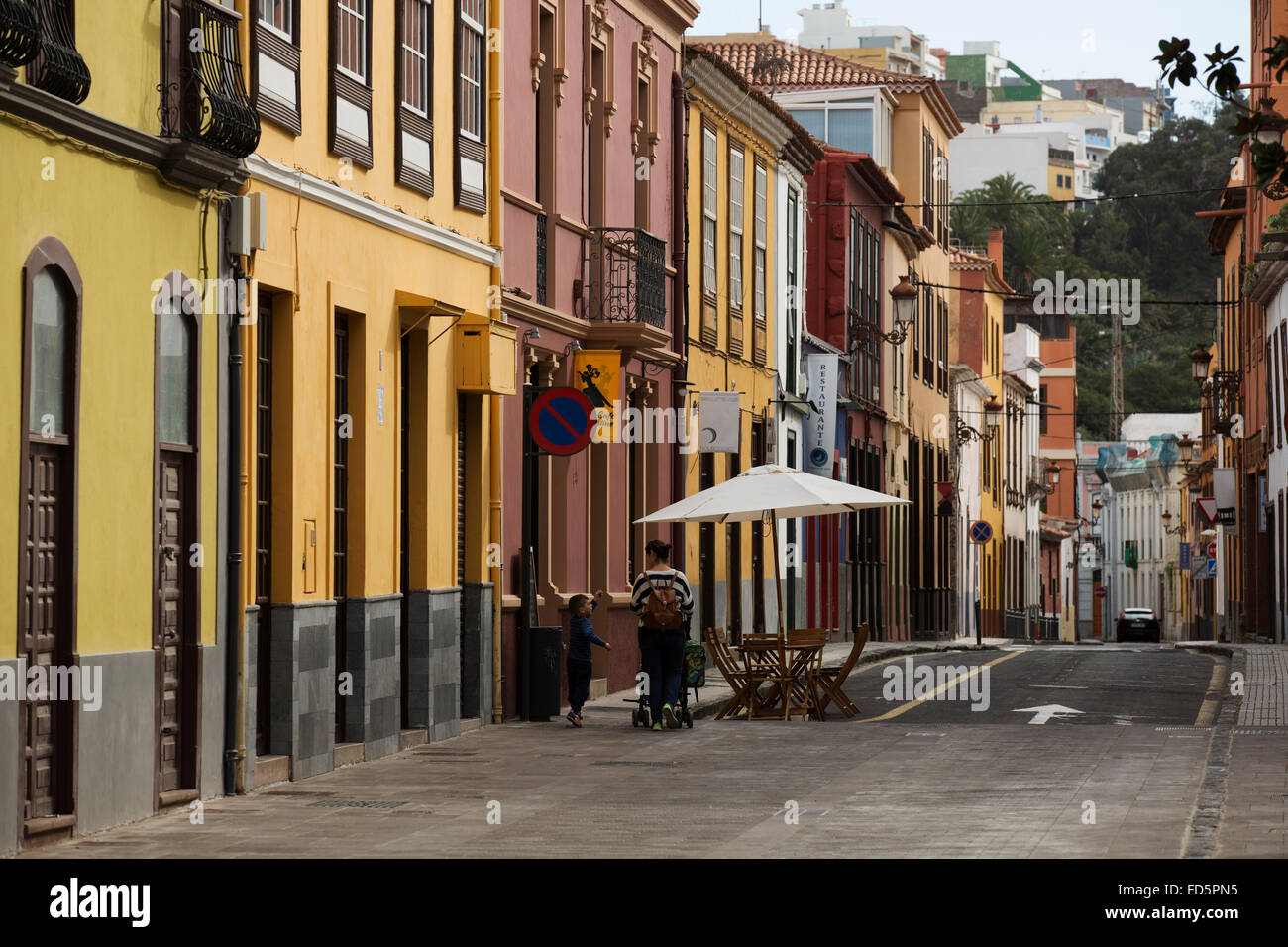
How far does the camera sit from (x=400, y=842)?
1208 cm

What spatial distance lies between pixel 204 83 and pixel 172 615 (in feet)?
11.2

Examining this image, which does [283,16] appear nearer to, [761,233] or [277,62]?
[277,62]

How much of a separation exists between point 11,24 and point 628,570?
52.2 ft

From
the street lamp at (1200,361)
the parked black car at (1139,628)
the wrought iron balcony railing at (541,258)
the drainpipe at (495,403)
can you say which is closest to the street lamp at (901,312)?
the street lamp at (1200,361)

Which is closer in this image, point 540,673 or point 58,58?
point 58,58

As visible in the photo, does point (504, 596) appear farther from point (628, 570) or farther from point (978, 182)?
point (978, 182)

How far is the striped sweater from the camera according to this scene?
1966 centimetres

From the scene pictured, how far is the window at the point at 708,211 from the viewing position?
2981 centimetres

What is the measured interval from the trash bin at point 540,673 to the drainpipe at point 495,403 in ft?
1.02

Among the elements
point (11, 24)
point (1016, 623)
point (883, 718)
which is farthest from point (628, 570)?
point (1016, 623)

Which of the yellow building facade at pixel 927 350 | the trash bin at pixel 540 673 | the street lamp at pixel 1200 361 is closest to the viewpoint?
the trash bin at pixel 540 673

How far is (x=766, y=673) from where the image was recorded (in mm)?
21953

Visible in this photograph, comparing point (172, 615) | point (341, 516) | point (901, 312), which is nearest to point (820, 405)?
point (901, 312)

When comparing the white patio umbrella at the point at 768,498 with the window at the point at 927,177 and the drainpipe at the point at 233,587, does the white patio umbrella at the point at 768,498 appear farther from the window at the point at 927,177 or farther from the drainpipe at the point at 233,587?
the window at the point at 927,177
